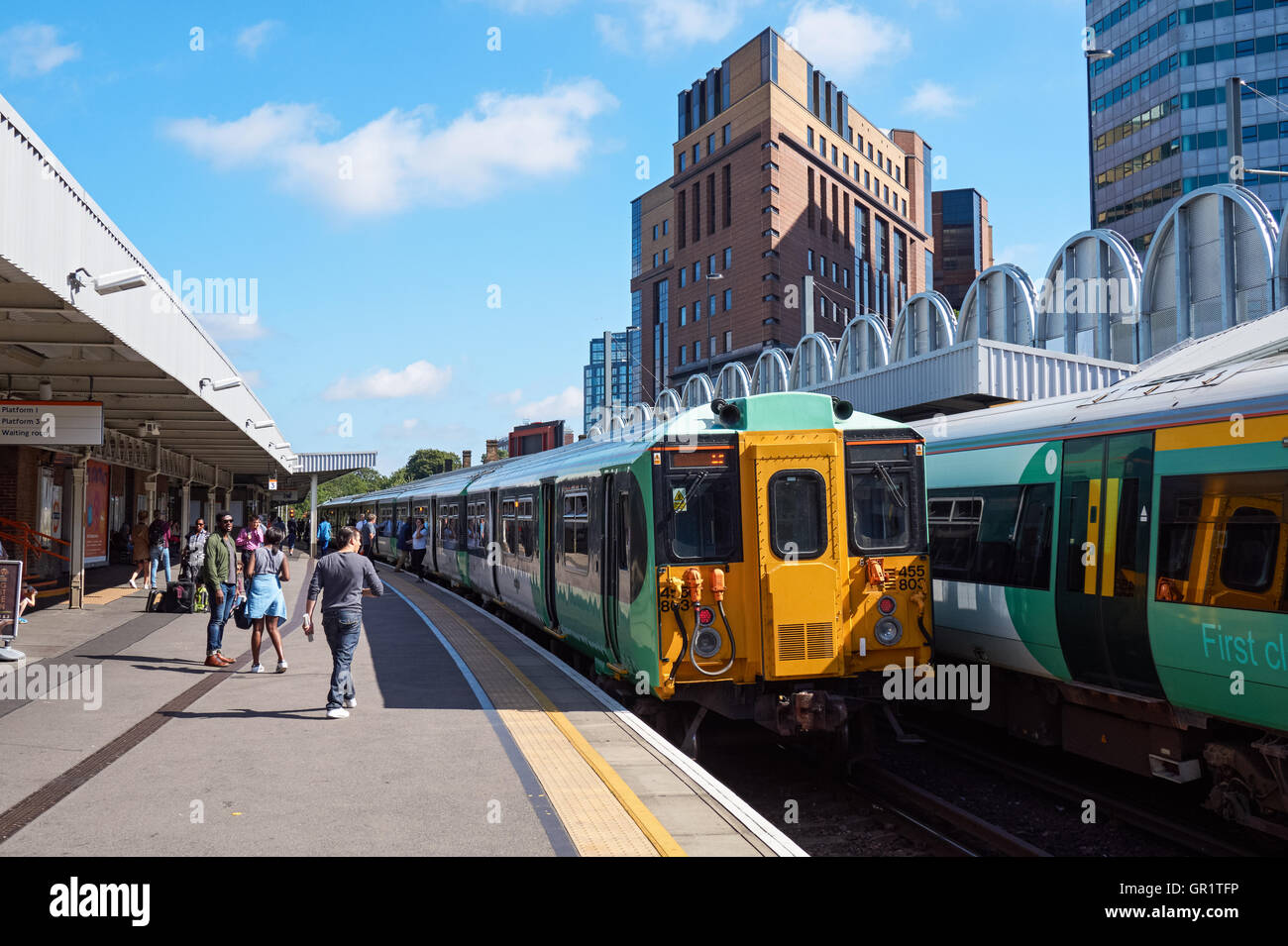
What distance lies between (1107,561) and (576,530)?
5.58 meters

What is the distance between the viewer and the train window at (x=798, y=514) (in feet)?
26.3

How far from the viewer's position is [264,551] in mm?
10703

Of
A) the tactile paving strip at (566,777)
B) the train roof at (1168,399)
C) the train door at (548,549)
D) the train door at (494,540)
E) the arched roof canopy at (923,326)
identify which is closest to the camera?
the tactile paving strip at (566,777)

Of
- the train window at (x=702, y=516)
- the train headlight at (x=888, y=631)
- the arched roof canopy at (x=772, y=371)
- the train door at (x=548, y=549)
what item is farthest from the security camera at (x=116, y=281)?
the arched roof canopy at (x=772, y=371)

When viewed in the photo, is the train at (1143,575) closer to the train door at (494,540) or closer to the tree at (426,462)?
the train door at (494,540)

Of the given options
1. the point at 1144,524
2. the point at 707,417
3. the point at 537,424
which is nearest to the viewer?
the point at 1144,524

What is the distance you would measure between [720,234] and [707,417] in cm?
6250

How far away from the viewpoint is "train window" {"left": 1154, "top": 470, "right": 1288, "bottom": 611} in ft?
20.0

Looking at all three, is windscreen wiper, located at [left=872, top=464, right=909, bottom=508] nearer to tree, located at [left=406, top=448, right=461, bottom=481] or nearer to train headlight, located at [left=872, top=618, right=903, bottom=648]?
train headlight, located at [left=872, top=618, right=903, bottom=648]

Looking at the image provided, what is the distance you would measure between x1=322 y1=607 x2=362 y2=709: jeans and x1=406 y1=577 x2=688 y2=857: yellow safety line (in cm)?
178

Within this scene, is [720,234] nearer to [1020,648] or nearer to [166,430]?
[166,430]

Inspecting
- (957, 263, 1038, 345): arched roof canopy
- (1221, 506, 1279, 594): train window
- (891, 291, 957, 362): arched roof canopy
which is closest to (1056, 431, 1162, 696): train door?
(1221, 506, 1279, 594): train window

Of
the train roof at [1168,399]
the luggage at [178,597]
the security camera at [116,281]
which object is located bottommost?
the luggage at [178,597]
